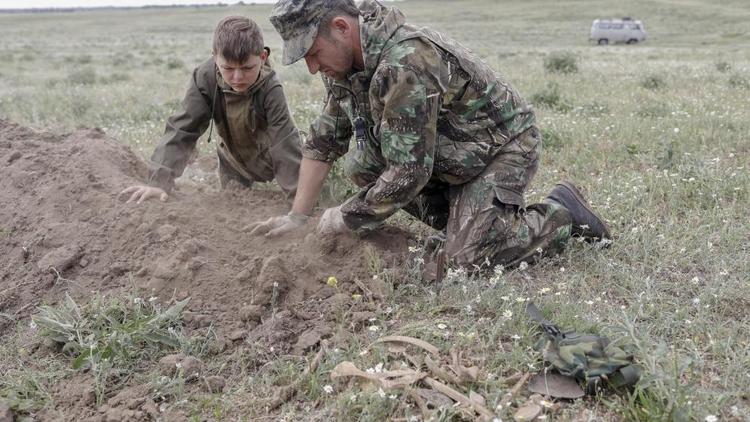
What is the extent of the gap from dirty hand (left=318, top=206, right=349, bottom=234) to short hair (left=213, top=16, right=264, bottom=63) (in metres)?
1.00

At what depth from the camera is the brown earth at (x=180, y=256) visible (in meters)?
2.85

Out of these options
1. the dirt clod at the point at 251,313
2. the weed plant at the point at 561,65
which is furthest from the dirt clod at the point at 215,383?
the weed plant at the point at 561,65

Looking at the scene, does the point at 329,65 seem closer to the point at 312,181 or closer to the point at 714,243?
the point at 312,181

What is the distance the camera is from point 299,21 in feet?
8.67

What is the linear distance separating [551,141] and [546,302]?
9.34 feet

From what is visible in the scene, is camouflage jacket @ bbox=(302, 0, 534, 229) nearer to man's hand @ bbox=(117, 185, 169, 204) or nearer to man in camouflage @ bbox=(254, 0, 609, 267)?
man in camouflage @ bbox=(254, 0, 609, 267)

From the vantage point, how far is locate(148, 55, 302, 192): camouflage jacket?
406 cm

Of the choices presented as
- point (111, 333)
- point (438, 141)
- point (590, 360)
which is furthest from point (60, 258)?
point (590, 360)

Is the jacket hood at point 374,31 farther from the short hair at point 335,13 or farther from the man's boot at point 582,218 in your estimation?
the man's boot at point 582,218

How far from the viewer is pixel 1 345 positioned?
2.82 metres

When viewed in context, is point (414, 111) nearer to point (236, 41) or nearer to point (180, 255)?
point (236, 41)

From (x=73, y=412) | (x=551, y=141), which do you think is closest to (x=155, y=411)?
(x=73, y=412)

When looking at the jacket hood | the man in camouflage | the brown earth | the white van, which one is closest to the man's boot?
the man in camouflage

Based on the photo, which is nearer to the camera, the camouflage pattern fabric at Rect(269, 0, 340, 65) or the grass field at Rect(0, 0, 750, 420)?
the grass field at Rect(0, 0, 750, 420)
